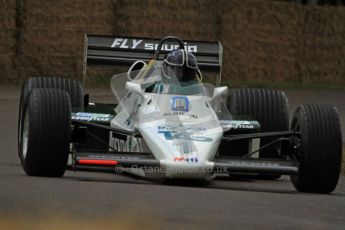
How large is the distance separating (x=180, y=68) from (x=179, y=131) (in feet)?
4.49

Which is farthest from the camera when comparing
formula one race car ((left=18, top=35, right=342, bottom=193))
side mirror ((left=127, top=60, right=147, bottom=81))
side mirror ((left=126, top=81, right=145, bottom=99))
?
side mirror ((left=127, top=60, right=147, bottom=81))

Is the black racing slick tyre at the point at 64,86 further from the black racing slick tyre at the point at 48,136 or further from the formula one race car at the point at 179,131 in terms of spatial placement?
the black racing slick tyre at the point at 48,136

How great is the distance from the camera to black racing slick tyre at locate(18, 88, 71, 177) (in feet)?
37.7

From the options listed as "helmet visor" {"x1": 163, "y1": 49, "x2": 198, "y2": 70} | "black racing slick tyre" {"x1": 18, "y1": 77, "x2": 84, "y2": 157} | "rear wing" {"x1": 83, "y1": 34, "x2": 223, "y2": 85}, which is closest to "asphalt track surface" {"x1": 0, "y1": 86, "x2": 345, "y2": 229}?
"black racing slick tyre" {"x1": 18, "y1": 77, "x2": 84, "y2": 157}

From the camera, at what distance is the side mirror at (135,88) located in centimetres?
1244

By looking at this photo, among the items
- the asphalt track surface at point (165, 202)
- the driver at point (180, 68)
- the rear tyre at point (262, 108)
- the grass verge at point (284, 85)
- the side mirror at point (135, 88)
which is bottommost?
the grass verge at point (284, 85)

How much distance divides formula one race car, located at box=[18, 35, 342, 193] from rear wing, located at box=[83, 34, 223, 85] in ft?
2.15

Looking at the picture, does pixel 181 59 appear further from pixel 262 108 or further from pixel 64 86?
pixel 64 86

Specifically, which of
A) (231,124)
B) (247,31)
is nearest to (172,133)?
(231,124)

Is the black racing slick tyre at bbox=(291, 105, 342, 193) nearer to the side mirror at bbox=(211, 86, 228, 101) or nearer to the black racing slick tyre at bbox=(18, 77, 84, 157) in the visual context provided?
the side mirror at bbox=(211, 86, 228, 101)

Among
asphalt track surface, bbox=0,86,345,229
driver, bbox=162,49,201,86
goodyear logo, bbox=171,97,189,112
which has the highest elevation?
driver, bbox=162,49,201,86

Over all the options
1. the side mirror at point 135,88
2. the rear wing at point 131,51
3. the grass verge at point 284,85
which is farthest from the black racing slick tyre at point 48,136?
the grass verge at point 284,85

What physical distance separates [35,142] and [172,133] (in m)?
1.29

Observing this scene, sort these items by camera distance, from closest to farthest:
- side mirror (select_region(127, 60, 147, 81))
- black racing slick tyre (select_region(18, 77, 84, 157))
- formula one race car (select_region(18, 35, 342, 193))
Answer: formula one race car (select_region(18, 35, 342, 193))
side mirror (select_region(127, 60, 147, 81))
black racing slick tyre (select_region(18, 77, 84, 157))
